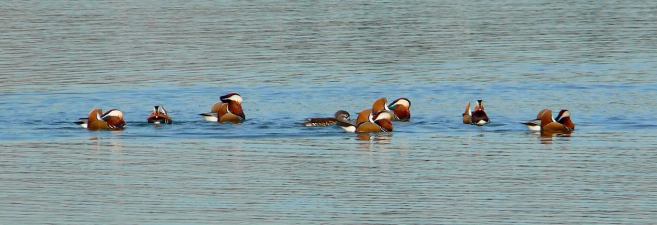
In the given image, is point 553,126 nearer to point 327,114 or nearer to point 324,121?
point 324,121

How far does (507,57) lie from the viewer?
4034 cm

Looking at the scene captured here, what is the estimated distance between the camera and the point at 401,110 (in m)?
29.2

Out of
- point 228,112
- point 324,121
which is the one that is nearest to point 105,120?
point 228,112

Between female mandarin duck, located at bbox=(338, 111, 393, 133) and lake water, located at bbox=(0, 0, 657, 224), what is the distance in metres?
0.32

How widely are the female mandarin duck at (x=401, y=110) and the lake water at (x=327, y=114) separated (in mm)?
385

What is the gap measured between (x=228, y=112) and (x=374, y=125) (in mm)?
2717

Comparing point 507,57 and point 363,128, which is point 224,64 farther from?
point 363,128

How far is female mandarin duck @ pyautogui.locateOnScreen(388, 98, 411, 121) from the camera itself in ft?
95.6

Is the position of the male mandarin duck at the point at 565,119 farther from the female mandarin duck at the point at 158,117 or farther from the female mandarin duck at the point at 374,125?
the female mandarin duck at the point at 158,117

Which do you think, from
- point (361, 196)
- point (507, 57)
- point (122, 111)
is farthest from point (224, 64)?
point (361, 196)

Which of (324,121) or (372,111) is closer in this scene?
(324,121)

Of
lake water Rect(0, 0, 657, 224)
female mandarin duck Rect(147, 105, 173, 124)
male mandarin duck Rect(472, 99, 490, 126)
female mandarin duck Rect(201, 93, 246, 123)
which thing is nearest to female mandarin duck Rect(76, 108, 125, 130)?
lake water Rect(0, 0, 657, 224)

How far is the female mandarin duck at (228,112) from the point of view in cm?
2897

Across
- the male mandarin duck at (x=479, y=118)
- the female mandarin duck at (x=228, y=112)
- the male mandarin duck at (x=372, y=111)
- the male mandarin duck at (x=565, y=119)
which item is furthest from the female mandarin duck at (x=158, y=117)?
the male mandarin duck at (x=565, y=119)
